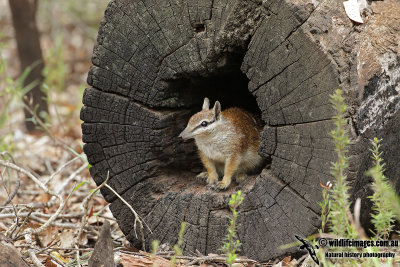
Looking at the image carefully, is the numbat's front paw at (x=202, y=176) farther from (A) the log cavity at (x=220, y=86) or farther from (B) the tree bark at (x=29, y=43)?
(B) the tree bark at (x=29, y=43)

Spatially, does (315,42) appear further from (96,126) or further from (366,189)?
(96,126)

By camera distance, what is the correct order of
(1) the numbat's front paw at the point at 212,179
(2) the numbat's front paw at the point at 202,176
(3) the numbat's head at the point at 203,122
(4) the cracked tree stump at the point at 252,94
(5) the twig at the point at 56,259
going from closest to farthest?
(4) the cracked tree stump at the point at 252,94 → (5) the twig at the point at 56,259 → (3) the numbat's head at the point at 203,122 → (1) the numbat's front paw at the point at 212,179 → (2) the numbat's front paw at the point at 202,176

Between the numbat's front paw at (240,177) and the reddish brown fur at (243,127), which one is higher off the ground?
the reddish brown fur at (243,127)

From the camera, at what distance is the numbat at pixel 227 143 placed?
4.41 m

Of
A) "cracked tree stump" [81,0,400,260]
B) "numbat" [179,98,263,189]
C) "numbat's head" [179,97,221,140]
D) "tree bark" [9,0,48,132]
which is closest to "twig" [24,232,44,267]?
"cracked tree stump" [81,0,400,260]

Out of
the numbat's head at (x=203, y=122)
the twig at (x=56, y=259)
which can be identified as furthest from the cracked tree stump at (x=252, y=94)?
the twig at (x=56, y=259)

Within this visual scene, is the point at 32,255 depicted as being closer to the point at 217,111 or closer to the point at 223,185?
the point at 223,185

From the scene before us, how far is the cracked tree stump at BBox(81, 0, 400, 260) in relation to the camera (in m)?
3.38

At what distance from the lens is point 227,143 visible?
178 inches

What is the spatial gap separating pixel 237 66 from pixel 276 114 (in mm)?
706

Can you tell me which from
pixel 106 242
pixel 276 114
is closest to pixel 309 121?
pixel 276 114

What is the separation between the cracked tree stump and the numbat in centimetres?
19

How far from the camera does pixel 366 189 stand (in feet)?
12.2

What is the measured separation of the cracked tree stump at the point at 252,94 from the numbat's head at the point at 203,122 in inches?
6.1
